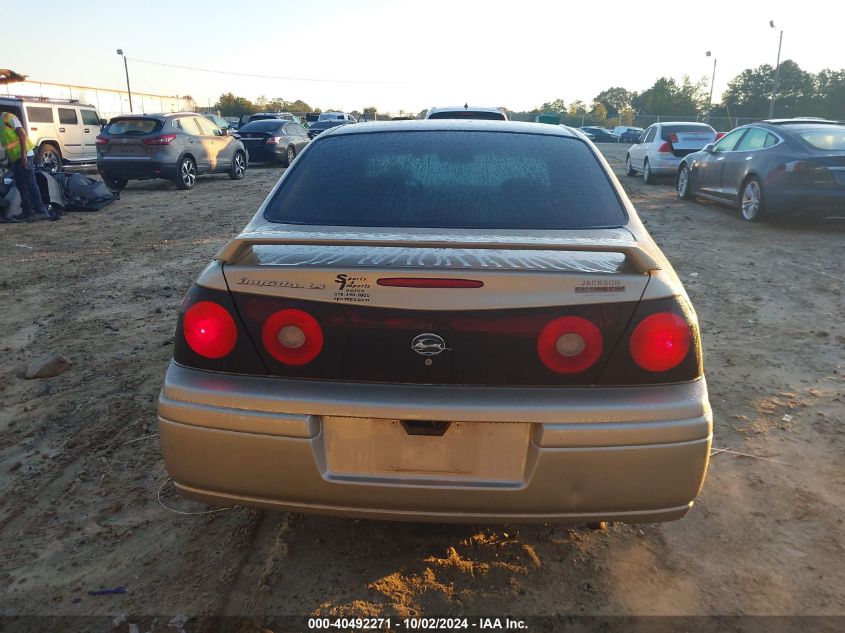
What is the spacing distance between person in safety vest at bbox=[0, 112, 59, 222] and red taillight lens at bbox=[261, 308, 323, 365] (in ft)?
32.9

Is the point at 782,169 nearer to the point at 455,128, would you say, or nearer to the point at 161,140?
the point at 455,128

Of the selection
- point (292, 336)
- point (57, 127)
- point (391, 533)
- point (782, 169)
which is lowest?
point (391, 533)

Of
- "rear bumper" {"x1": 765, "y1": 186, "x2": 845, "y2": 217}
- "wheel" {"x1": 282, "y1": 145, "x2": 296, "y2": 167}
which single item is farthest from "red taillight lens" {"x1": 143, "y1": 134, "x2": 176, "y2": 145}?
"rear bumper" {"x1": 765, "y1": 186, "x2": 845, "y2": 217}

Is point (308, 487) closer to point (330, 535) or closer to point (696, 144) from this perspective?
point (330, 535)

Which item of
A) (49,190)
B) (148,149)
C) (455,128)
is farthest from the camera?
(148,149)

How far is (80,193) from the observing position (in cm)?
1188

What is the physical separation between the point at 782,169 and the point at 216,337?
29.5 feet

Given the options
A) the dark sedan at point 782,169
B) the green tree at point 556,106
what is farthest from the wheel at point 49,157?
the green tree at point 556,106

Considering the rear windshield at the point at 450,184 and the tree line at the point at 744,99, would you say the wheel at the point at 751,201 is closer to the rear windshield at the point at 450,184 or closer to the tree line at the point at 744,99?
the rear windshield at the point at 450,184

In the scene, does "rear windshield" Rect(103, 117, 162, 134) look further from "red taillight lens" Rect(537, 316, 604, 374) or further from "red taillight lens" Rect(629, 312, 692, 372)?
"red taillight lens" Rect(629, 312, 692, 372)

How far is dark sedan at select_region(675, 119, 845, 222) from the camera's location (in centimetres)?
836

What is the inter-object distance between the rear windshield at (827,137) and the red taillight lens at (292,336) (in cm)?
898

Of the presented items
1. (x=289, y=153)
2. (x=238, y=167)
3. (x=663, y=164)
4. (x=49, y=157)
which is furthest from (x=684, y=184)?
(x=49, y=157)

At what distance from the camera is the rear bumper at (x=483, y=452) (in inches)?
73.9
